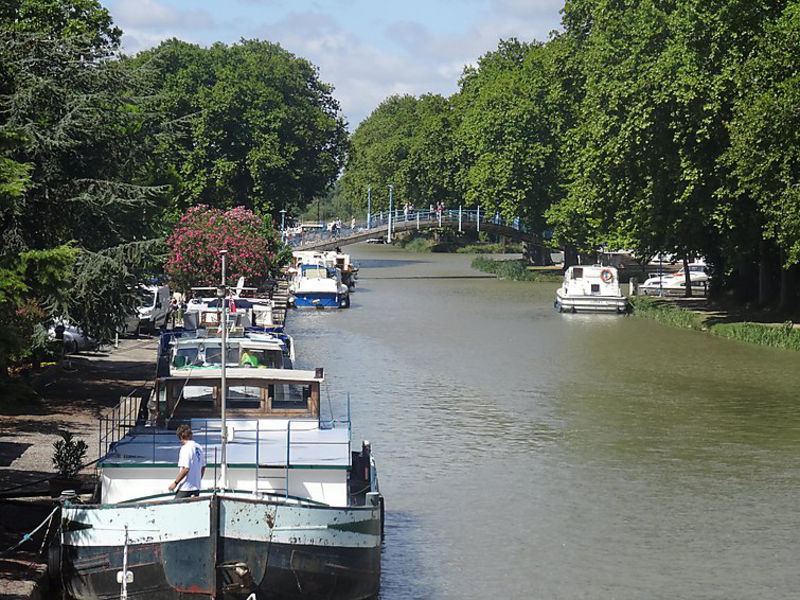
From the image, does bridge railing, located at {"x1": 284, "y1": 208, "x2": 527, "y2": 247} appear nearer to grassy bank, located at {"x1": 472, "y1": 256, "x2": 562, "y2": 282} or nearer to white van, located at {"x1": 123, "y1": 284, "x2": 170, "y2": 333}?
grassy bank, located at {"x1": 472, "y1": 256, "x2": 562, "y2": 282}

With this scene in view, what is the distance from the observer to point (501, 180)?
302ft

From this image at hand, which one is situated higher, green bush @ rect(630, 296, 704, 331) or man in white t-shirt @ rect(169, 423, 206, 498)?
man in white t-shirt @ rect(169, 423, 206, 498)

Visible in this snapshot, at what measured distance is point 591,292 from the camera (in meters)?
65.8

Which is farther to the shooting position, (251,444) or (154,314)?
(154,314)

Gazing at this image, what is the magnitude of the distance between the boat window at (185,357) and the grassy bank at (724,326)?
1101 inches

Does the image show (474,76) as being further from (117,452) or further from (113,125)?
(117,452)

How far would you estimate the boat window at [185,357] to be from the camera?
25.1 m

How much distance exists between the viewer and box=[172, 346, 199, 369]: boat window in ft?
82.5

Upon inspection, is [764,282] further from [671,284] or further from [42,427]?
[42,427]

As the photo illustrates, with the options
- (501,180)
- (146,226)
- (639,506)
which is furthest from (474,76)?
(639,506)

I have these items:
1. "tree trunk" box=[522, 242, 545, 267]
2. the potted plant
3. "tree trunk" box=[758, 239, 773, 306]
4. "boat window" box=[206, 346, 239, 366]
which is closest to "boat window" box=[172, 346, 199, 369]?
"boat window" box=[206, 346, 239, 366]

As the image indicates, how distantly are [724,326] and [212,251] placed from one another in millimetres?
21449

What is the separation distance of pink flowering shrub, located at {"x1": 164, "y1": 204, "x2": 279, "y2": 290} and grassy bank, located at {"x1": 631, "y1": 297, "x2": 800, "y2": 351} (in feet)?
60.0

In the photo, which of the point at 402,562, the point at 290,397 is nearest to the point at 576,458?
the point at 402,562
